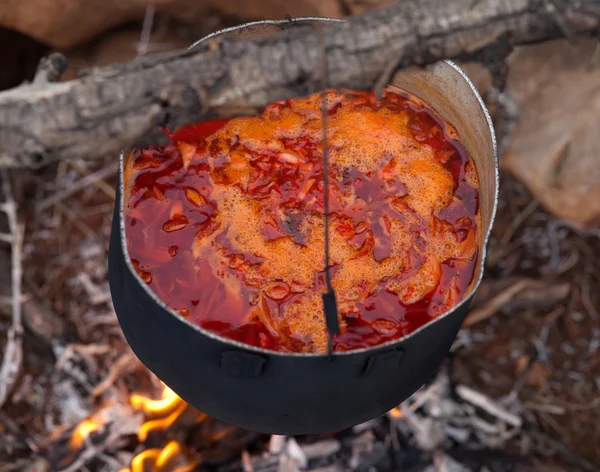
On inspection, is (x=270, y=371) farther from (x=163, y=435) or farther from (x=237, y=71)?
(x=163, y=435)

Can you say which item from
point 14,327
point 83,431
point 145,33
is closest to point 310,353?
point 83,431

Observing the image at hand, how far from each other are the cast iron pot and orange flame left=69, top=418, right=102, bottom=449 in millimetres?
1084

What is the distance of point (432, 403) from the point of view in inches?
89.1

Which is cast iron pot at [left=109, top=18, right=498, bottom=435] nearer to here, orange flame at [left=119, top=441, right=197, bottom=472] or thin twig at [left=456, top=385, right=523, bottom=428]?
orange flame at [left=119, top=441, right=197, bottom=472]

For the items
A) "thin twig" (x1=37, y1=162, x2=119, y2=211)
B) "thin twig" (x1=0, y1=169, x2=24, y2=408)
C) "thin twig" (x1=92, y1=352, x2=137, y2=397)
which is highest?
"thin twig" (x1=37, y1=162, x2=119, y2=211)

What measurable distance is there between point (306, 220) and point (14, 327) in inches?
62.1

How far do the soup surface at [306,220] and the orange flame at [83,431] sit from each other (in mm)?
1184

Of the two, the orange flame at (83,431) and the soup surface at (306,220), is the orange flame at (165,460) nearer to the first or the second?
the orange flame at (83,431)

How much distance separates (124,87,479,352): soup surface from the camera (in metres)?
1.31

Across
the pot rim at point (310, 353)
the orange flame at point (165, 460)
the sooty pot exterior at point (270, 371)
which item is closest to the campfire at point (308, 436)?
the orange flame at point (165, 460)

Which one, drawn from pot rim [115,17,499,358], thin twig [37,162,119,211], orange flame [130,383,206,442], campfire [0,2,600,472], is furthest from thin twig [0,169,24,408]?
pot rim [115,17,499,358]

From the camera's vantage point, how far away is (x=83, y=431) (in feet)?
7.22

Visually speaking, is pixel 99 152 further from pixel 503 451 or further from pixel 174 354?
pixel 503 451

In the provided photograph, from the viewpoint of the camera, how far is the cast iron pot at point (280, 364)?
3.54 ft
